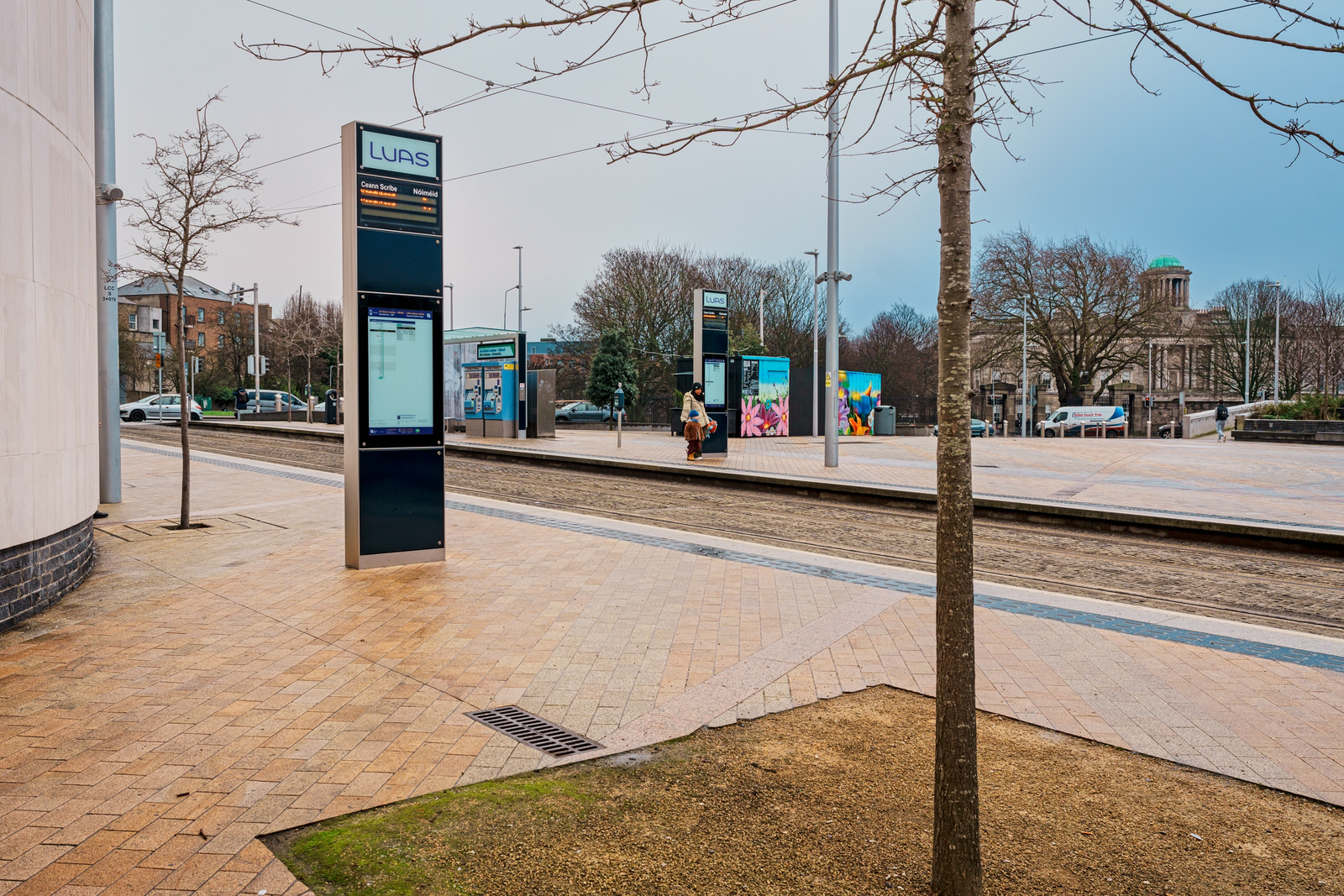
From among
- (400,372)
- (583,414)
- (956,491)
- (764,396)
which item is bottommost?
(956,491)

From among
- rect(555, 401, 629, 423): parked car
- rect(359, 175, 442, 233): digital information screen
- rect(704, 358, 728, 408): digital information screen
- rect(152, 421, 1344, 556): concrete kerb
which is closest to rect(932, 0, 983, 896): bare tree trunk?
rect(359, 175, 442, 233): digital information screen

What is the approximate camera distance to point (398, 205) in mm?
8109

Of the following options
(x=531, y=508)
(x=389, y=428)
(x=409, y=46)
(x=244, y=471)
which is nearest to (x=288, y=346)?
(x=244, y=471)

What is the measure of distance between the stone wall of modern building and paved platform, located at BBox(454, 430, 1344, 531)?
39.0 ft

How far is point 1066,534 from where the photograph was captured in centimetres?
1192

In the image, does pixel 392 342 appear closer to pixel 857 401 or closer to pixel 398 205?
pixel 398 205

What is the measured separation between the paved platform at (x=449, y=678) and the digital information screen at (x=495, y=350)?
22.0 metres

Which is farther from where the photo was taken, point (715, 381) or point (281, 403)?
point (281, 403)

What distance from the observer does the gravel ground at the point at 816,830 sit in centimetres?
302

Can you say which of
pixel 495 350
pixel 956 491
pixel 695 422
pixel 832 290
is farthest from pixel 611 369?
pixel 956 491

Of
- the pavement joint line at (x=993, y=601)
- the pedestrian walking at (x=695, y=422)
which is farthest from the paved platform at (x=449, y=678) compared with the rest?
the pedestrian walking at (x=695, y=422)

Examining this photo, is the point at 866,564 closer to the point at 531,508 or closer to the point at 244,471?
the point at 531,508

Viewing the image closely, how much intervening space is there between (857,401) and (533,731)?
35023 mm

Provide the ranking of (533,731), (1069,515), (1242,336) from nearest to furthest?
(533,731), (1069,515), (1242,336)
